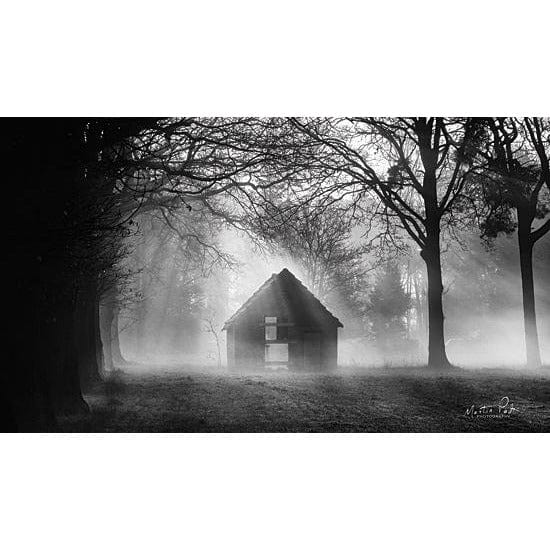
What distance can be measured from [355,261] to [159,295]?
3.63 m

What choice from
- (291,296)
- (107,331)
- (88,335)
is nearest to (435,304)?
(291,296)

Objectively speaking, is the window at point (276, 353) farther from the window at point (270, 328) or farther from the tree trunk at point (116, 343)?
the tree trunk at point (116, 343)

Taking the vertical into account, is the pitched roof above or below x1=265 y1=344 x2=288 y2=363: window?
above

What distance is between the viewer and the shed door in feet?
32.9

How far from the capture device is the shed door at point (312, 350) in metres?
10.0

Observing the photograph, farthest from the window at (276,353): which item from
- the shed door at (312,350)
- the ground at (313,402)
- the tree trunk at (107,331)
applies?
the tree trunk at (107,331)

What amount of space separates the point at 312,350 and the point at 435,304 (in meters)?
2.47

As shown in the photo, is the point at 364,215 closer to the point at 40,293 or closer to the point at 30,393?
the point at 40,293

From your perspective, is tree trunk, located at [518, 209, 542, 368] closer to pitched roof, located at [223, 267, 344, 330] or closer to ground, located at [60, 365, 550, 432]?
ground, located at [60, 365, 550, 432]

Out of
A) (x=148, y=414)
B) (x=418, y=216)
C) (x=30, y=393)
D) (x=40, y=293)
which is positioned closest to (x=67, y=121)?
(x=40, y=293)

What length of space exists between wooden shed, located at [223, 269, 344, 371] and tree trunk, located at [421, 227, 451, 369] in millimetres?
1734
